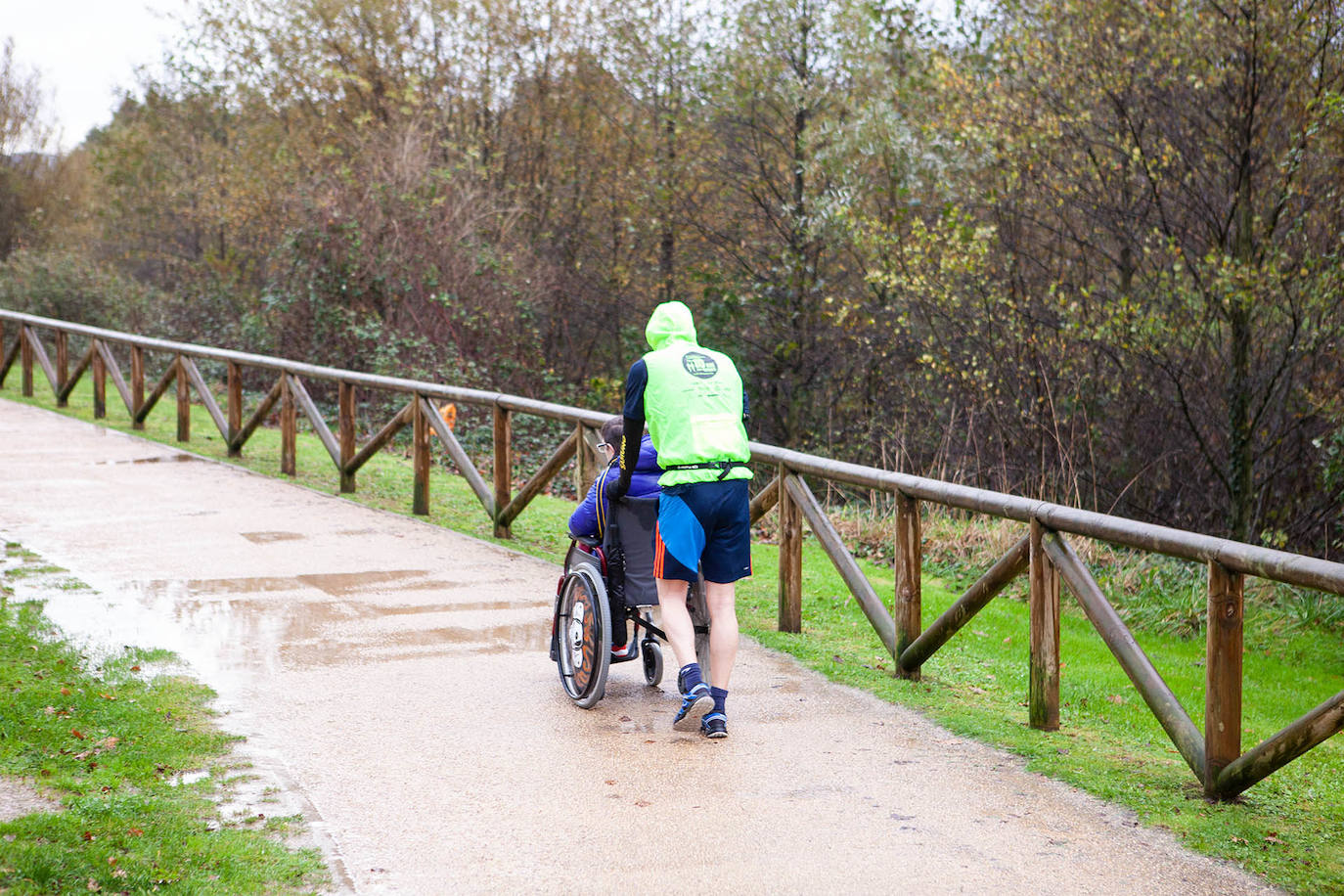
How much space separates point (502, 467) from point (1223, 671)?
6.44 metres

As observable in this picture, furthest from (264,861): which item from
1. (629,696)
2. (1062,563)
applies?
(1062,563)

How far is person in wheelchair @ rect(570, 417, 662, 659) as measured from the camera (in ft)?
18.6

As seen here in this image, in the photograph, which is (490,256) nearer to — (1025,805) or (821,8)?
(821,8)

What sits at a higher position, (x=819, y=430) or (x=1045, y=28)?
(x=1045, y=28)

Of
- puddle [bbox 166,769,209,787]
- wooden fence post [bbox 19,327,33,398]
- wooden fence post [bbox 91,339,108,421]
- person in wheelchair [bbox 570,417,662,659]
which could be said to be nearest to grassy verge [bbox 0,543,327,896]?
puddle [bbox 166,769,209,787]

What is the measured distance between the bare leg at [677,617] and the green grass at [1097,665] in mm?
1190

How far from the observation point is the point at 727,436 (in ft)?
17.4

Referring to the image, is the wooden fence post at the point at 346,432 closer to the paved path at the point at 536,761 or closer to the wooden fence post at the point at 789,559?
the paved path at the point at 536,761

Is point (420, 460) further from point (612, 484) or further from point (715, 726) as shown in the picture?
point (715, 726)

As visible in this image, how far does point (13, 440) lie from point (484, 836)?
1141cm

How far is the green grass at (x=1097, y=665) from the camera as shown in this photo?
449cm

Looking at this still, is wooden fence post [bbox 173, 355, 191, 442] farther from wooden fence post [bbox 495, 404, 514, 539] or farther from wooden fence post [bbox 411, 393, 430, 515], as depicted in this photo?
wooden fence post [bbox 495, 404, 514, 539]

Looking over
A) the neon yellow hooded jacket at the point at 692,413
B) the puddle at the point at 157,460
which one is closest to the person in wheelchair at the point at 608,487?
the neon yellow hooded jacket at the point at 692,413

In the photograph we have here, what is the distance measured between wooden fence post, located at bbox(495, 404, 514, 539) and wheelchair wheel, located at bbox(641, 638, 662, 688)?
13.3 ft
